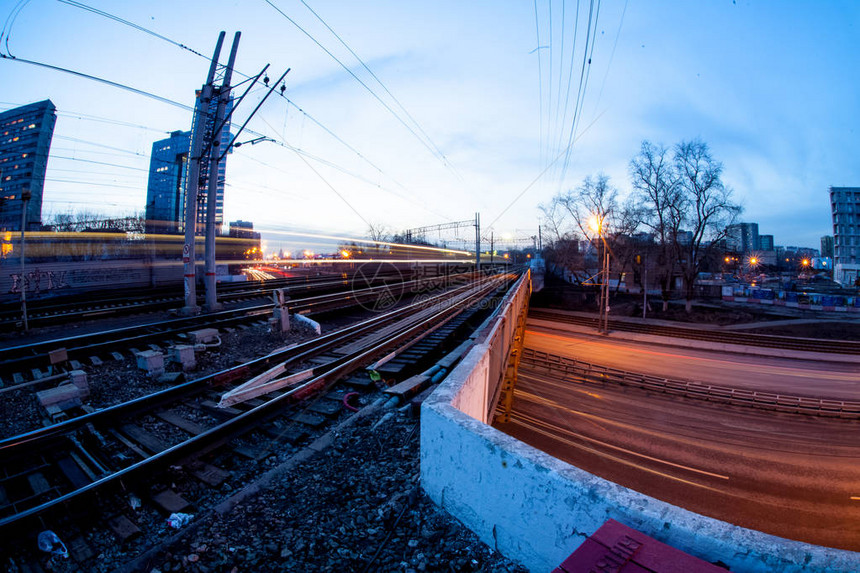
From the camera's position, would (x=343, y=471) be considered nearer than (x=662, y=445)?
Yes

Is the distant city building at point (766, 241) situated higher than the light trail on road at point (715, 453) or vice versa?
the distant city building at point (766, 241)

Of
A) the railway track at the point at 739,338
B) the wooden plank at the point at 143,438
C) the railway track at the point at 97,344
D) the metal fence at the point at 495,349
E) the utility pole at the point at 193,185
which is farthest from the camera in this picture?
the railway track at the point at 739,338

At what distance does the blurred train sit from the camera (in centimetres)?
1467

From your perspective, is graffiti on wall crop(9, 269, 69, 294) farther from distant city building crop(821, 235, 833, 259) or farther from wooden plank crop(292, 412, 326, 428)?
distant city building crop(821, 235, 833, 259)

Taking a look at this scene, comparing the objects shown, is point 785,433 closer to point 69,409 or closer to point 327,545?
point 327,545

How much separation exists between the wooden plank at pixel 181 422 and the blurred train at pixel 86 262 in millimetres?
13652

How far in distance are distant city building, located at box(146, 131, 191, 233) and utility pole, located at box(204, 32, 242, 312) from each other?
250 centimetres

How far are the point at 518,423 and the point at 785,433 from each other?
1120cm

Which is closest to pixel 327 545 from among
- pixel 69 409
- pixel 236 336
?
pixel 69 409

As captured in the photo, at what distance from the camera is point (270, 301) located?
14.9 metres

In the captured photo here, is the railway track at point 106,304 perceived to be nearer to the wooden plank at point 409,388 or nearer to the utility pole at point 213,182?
the utility pole at point 213,182

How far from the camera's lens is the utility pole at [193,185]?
36.4 ft

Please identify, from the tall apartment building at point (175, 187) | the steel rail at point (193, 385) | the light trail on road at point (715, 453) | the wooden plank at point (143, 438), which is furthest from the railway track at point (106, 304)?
the light trail on road at point (715, 453)

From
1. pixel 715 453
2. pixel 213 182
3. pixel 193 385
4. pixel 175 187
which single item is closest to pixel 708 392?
pixel 715 453
